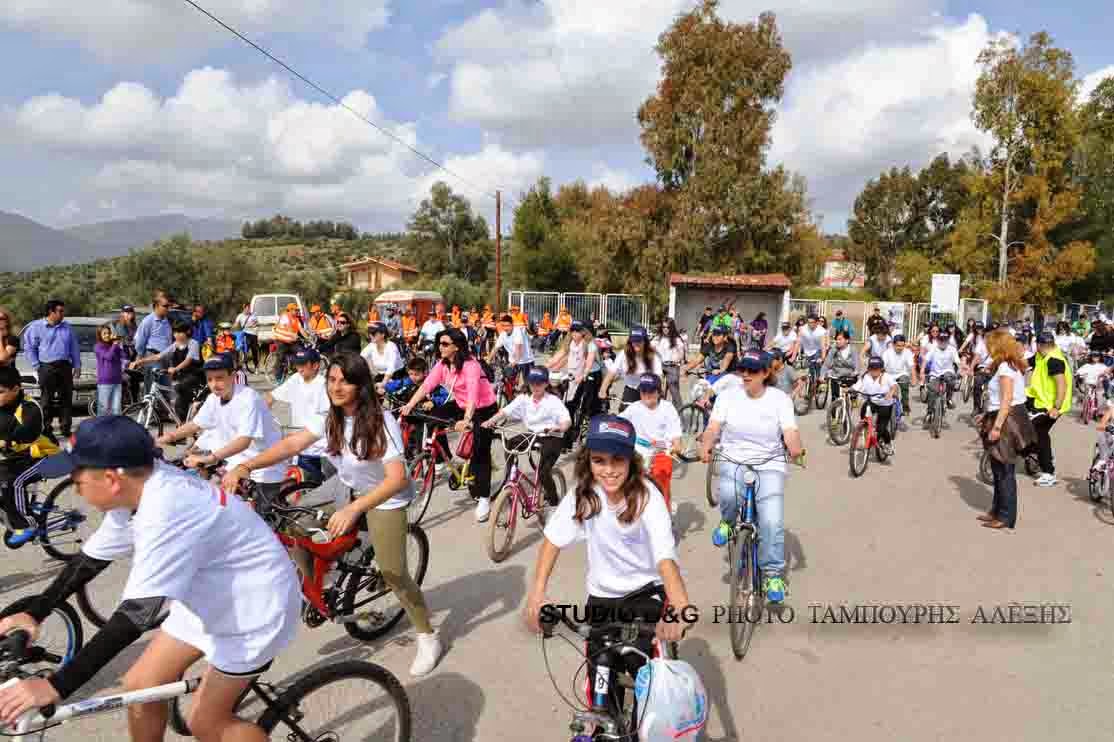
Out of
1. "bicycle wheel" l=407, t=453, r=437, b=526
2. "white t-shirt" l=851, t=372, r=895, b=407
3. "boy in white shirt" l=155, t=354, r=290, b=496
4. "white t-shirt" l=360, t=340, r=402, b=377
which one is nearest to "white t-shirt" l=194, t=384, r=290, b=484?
"boy in white shirt" l=155, t=354, r=290, b=496

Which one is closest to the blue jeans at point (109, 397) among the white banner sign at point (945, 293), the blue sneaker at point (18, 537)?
the blue sneaker at point (18, 537)

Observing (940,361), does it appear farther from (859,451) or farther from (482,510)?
(482,510)

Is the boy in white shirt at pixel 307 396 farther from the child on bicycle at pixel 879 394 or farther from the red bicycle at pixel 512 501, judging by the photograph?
the child on bicycle at pixel 879 394

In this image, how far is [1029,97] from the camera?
3170 centimetres

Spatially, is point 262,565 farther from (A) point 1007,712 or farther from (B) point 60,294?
(B) point 60,294

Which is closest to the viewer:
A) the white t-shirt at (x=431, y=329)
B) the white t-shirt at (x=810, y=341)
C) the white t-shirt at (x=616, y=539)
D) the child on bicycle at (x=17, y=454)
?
the white t-shirt at (x=616, y=539)

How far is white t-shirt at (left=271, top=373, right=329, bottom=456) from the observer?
19.3 feet

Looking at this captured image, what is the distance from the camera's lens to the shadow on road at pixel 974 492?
795 centimetres

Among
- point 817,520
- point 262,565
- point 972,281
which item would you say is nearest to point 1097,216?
point 972,281

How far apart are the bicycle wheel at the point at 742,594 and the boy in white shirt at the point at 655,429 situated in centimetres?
127

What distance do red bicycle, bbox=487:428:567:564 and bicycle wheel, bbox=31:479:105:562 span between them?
10.4 ft

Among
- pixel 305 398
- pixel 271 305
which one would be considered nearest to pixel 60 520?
pixel 305 398

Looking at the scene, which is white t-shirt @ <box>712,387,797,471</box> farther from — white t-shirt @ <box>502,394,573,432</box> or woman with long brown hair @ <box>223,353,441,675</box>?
woman with long brown hair @ <box>223,353,441,675</box>

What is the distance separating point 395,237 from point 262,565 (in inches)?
4880
